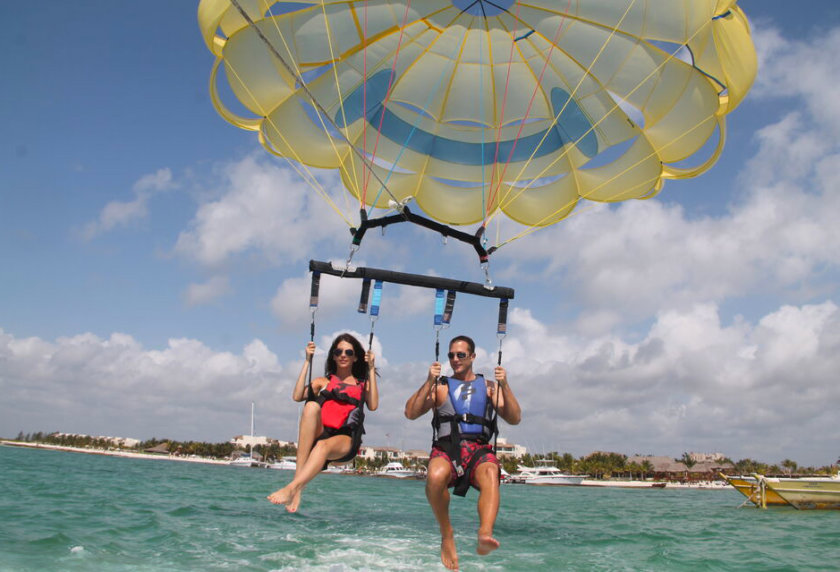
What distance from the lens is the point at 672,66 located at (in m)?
7.57

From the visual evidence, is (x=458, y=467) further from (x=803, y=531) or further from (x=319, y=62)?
(x=803, y=531)

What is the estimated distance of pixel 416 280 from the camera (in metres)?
5.96

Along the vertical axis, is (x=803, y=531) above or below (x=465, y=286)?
below

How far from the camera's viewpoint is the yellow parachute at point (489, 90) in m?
7.07

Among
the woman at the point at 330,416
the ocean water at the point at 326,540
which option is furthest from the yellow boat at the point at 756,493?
the woman at the point at 330,416

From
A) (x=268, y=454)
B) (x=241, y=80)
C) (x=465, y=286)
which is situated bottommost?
(x=268, y=454)

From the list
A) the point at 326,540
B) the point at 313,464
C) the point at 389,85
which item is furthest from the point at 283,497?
the point at 326,540

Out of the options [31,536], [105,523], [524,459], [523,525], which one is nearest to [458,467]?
[31,536]

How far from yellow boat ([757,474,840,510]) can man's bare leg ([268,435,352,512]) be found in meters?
26.2

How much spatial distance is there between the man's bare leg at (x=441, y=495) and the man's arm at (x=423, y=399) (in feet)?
1.33

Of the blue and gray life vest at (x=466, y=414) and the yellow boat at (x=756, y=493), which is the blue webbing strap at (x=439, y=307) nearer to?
the blue and gray life vest at (x=466, y=414)

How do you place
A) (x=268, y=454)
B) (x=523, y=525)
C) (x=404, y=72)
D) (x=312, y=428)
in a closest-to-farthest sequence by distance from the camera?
1. (x=312, y=428)
2. (x=404, y=72)
3. (x=523, y=525)
4. (x=268, y=454)

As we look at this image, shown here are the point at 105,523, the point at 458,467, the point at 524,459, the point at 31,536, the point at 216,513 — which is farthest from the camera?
the point at 524,459

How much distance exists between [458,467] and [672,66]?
565cm
